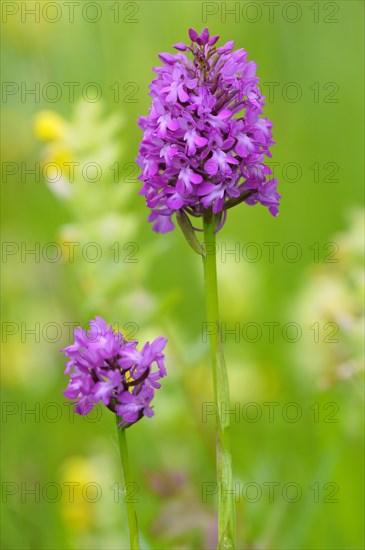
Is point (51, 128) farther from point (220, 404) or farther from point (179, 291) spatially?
point (220, 404)

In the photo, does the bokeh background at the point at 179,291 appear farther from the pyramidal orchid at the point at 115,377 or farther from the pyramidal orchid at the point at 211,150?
the pyramidal orchid at the point at 211,150

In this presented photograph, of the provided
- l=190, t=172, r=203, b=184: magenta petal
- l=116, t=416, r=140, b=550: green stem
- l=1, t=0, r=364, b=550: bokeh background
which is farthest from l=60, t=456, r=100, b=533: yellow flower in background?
l=190, t=172, r=203, b=184: magenta petal

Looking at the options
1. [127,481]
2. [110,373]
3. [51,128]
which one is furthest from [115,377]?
[51,128]

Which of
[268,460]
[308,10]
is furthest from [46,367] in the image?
[308,10]

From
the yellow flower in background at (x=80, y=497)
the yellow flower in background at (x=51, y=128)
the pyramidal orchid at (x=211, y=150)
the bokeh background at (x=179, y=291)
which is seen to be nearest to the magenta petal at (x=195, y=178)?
the pyramidal orchid at (x=211, y=150)

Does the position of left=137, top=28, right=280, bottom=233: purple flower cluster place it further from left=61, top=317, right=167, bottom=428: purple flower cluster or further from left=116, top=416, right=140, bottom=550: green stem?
left=116, top=416, right=140, bottom=550: green stem

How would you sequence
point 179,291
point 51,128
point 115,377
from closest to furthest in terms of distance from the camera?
point 115,377, point 179,291, point 51,128
